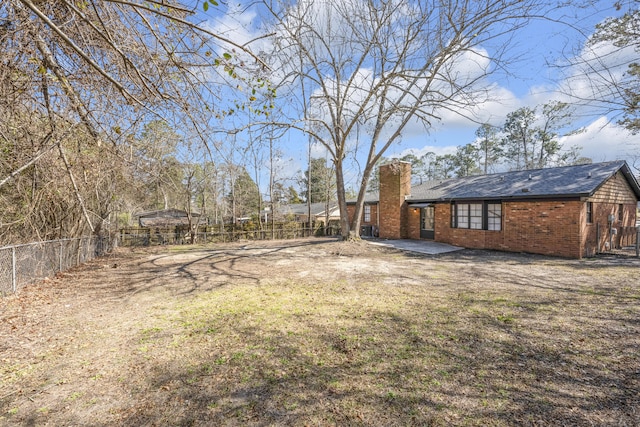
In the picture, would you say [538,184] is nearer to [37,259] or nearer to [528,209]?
[528,209]

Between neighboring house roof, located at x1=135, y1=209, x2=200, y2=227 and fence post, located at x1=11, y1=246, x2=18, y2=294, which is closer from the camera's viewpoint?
fence post, located at x1=11, y1=246, x2=18, y2=294

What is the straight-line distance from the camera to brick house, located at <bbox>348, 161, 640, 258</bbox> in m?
10.4

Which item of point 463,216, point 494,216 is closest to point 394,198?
point 463,216

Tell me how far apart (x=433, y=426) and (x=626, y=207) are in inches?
690

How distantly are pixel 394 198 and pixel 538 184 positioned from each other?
6768 mm

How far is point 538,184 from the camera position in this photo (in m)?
11.9

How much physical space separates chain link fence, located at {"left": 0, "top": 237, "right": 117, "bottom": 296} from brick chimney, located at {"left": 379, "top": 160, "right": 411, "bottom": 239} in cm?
1441

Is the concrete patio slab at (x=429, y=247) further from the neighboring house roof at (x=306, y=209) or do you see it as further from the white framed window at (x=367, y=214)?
the neighboring house roof at (x=306, y=209)

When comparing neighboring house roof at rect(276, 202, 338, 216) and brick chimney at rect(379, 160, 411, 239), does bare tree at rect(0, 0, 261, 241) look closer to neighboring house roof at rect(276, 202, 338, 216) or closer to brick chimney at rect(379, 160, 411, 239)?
brick chimney at rect(379, 160, 411, 239)

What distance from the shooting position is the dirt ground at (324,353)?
246 cm

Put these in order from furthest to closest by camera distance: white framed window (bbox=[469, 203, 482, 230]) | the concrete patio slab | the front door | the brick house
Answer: the front door < white framed window (bbox=[469, 203, 482, 230]) < the concrete patio slab < the brick house

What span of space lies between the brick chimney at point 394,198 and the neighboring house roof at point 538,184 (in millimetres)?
764

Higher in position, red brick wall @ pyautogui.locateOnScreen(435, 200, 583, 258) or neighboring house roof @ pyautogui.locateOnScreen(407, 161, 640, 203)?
neighboring house roof @ pyautogui.locateOnScreen(407, 161, 640, 203)

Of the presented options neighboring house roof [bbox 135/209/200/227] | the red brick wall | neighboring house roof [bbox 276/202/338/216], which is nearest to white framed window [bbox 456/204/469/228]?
the red brick wall
